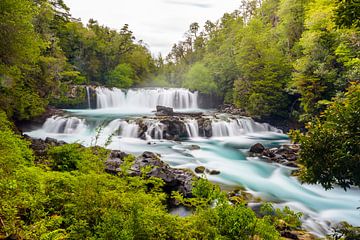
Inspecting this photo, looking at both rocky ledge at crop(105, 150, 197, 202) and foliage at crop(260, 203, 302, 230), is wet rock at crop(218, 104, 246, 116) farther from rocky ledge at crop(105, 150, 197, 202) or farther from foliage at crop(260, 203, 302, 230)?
foliage at crop(260, 203, 302, 230)

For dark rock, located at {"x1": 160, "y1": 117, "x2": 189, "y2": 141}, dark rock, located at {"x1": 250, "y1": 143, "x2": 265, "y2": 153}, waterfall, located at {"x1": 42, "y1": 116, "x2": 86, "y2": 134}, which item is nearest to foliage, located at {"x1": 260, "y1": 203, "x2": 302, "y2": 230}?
dark rock, located at {"x1": 250, "y1": 143, "x2": 265, "y2": 153}

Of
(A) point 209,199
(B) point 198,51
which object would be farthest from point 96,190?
(B) point 198,51

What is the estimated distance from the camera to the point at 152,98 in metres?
32.2

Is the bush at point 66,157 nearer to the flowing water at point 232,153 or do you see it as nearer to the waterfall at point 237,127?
the flowing water at point 232,153

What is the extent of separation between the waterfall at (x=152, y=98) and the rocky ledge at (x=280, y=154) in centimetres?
1739

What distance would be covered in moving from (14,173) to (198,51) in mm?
40801

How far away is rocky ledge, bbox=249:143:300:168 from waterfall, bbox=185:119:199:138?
4809 millimetres

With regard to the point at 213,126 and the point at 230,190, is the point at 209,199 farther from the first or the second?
the point at 213,126

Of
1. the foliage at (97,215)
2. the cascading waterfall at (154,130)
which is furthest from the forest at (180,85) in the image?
the cascading waterfall at (154,130)

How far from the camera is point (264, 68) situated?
74.0ft

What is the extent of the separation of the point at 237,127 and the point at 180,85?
23.9 m

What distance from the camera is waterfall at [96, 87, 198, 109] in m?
30.9

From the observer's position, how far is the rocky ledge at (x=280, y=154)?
516 inches

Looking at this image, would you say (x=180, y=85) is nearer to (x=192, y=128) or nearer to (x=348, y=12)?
(x=192, y=128)
